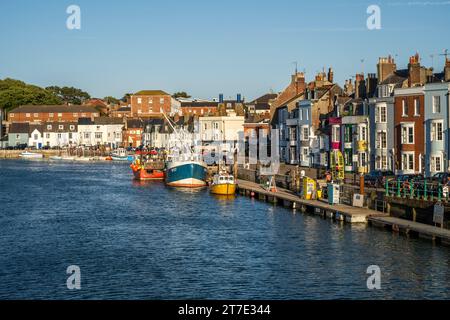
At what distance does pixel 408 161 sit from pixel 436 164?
3.99 meters

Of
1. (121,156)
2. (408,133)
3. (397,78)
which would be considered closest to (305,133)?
(397,78)

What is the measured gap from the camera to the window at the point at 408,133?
68.8 meters

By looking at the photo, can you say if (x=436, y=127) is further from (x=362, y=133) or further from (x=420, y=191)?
(x=420, y=191)

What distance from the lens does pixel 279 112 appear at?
11169cm

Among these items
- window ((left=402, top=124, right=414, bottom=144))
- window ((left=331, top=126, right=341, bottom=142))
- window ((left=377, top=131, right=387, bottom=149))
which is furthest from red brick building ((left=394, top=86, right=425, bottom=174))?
window ((left=331, top=126, right=341, bottom=142))

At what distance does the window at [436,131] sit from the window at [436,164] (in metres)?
1.63

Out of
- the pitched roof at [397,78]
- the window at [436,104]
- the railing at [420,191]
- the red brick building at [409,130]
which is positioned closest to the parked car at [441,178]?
the railing at [420,191]

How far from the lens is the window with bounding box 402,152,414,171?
68.8m

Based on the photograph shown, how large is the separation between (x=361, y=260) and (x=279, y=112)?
229ft

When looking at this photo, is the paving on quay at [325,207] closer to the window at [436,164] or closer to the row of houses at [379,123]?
the row of houses at [379,123]

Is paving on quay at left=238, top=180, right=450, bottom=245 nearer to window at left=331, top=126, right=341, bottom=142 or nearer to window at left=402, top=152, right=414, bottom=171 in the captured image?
window at left=402, top=152, right=414, bottom=171

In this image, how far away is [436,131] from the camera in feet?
216
